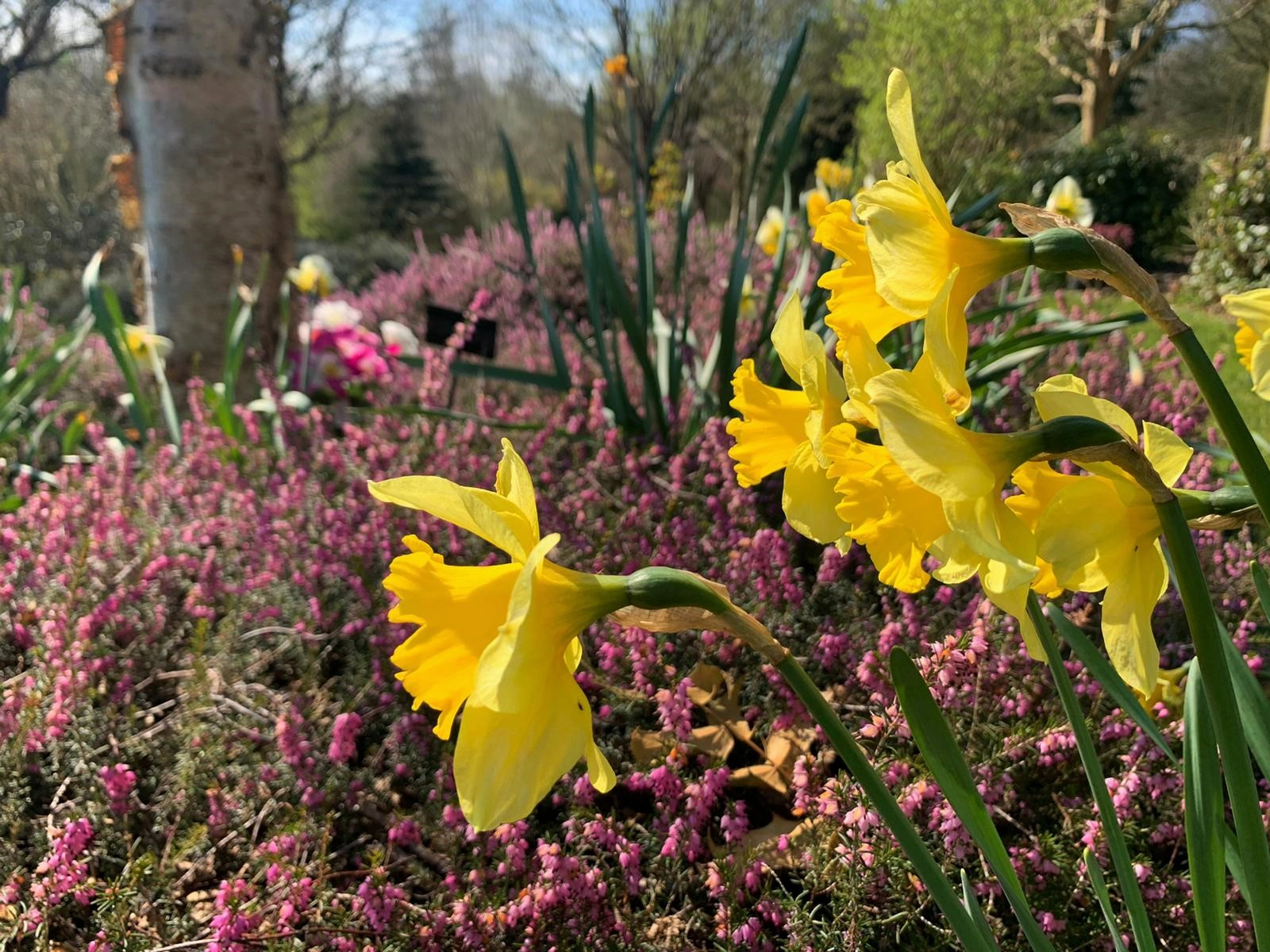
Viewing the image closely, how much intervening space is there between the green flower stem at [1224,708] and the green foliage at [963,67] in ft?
30.5

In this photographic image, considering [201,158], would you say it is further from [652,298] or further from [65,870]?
[65,870]

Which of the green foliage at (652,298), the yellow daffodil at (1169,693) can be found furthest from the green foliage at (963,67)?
the yellow daffodil at (1169,693)

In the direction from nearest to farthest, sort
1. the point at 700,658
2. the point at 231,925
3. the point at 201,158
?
the point at 231,925 < the point at 700,658 < the point at 201,158

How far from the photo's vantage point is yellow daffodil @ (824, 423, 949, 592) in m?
0.59

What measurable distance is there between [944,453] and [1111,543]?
0.16 m

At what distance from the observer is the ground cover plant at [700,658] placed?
1.90 feet

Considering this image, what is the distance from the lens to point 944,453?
52 centimetres

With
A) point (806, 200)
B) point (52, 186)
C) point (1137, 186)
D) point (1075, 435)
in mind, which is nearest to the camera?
point (1075, 435)

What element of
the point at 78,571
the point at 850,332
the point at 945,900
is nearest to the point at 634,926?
the point at 945,900

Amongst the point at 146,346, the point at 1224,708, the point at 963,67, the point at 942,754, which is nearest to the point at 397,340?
the point at 146,346

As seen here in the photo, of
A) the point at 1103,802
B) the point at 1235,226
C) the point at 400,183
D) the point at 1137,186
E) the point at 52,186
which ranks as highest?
the point at 400,183

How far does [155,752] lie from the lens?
158 cm

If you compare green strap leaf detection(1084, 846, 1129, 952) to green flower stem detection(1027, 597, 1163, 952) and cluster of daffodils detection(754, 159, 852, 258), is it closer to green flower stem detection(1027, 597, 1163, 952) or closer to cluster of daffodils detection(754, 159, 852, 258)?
green flower stem detection(1027, 597, 1163, 952)

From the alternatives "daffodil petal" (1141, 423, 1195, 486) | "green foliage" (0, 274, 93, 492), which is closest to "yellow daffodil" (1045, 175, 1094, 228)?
"daffodil petal" (1141, 423, 1195, 486)
